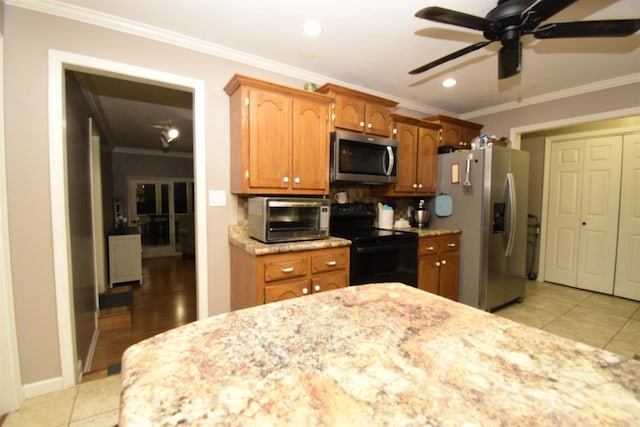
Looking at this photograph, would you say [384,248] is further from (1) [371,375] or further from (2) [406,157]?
(1) [371,375]

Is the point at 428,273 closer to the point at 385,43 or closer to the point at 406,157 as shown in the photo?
the point at 406,157

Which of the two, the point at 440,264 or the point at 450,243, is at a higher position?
the point at 450,243

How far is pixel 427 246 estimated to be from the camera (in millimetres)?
2957

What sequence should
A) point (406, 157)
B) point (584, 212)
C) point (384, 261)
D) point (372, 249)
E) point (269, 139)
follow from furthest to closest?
1. point (584, 212)
2. point (406, 157)
3. point (384, 261)
4. point (372, 249)
5. point (269, 139)

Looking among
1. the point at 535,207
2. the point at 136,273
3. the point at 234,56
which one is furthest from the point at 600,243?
the point at 136,273

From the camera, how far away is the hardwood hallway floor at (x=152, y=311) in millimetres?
2496

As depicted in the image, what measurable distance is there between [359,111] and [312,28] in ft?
3.05

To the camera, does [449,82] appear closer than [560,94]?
Yes

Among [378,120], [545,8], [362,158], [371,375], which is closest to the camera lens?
[371,375]

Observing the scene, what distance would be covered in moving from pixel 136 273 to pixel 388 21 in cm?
478

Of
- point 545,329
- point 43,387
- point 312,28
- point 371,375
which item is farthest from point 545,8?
point 43,387

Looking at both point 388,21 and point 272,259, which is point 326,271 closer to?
point 272,259

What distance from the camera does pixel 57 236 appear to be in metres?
1.84

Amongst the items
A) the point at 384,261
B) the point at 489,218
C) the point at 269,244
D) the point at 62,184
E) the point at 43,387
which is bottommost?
the point at 43,387
